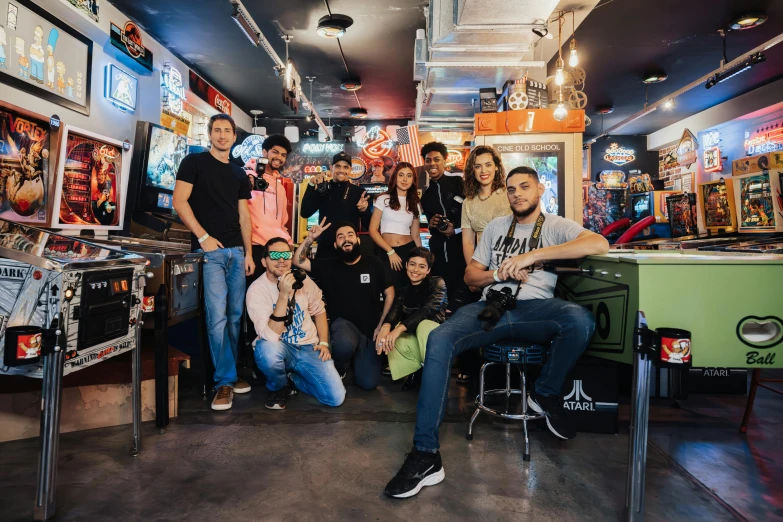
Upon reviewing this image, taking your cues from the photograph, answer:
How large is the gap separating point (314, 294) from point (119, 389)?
50.9 inches

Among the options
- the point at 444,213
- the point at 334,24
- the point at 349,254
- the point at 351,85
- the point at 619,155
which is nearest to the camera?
the point at 349,254

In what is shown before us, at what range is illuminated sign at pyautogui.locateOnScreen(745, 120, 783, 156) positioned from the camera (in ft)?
25.9

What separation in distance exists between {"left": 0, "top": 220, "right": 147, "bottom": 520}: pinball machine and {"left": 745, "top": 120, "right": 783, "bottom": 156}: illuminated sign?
960cm

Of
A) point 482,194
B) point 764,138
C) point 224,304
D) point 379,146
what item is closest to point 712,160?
point 764,138

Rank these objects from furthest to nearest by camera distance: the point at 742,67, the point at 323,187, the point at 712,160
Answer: the point at 712,160 → the point at 742,67 → the point at 323,187

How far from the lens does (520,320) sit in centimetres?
245

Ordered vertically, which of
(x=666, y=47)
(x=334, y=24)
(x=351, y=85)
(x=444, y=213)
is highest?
(x=666, y=47)

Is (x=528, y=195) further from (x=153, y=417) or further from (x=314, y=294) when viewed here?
(x=153, y=417)

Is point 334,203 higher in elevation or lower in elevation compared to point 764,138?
lower

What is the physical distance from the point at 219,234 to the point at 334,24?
3.46 metres

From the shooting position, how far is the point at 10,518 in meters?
1.78

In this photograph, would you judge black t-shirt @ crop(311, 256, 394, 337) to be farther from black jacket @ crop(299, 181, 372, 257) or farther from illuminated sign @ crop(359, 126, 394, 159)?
illuminated sign @ crop(359, 126, 394, 159)

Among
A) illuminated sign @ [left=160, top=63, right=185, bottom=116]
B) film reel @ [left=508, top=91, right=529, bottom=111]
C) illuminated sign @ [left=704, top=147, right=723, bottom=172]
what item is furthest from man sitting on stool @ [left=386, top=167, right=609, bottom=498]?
illuminated sign @ [left=704, top=147, right=723, bottom=172]

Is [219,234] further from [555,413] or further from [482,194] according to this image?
[555,413]
